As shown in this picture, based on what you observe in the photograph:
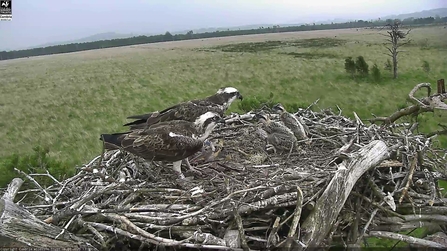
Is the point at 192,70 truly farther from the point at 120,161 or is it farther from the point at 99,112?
the point at 120,161

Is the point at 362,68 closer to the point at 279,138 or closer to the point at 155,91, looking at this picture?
the point at 155,91

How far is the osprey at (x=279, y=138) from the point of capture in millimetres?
5707

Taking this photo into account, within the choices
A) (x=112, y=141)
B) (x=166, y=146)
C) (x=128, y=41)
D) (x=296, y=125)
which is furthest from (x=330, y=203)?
(x=128, y=41)

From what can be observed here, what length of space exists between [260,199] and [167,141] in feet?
4.83

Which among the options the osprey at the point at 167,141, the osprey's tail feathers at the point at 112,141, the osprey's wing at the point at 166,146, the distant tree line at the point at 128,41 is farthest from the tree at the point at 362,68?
the distant tree line at the point at 128,41

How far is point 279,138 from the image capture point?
5805 millimetres

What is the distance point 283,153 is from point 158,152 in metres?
2.06

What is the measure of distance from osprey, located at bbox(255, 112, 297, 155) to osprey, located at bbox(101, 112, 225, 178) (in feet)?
3.90

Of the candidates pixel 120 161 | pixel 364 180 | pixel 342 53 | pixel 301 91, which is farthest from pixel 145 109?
pixel 342 53

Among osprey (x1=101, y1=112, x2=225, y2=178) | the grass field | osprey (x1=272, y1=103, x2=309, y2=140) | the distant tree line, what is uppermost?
the distant tree line

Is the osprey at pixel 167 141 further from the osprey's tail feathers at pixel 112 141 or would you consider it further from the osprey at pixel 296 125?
the osprey at pixel 296 125

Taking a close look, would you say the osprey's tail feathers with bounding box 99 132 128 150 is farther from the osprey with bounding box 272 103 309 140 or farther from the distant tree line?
the distant tree line

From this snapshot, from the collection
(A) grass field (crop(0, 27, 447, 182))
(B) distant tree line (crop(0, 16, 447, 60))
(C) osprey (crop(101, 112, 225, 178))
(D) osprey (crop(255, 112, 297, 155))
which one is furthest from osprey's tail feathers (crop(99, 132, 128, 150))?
(B) distant tree line (crop(0, 16, 447, 60))

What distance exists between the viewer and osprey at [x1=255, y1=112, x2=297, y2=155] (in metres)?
5.71
